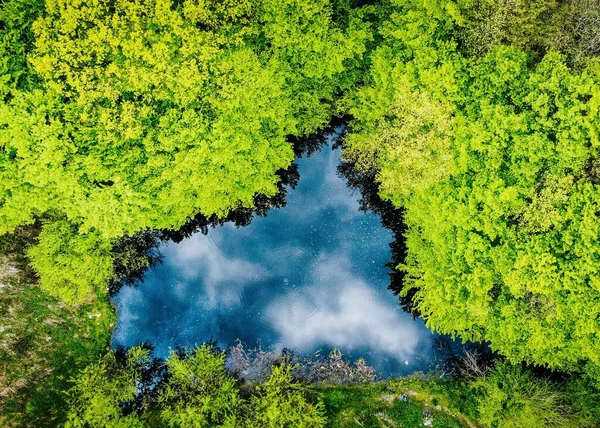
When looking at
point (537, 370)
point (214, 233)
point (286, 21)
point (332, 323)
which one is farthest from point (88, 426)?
point (537, 370)

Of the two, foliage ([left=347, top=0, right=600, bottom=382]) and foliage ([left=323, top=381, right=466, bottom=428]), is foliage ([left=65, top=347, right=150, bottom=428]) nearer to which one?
foliage ([left=323, top=381, right=466, bottom=428])

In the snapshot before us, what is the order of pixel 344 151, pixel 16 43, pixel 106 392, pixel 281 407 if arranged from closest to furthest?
pixel 16 43 < pixel 281 407 < pixel 106 392 < pixel 344 151

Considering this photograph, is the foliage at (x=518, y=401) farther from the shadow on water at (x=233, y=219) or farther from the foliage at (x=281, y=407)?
the shadow on water at (x=233, y=219)

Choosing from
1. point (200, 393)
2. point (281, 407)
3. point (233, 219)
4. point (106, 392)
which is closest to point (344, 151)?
point (233, 219)

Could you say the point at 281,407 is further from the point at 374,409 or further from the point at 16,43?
the point at 16,43

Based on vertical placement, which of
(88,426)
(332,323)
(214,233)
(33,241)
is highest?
(214,233)

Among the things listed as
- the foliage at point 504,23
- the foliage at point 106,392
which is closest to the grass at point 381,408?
the foliage at point 106,392

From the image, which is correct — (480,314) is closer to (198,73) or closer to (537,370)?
(537,370)
